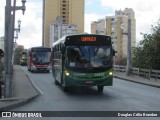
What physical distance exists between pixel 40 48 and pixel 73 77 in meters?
26.9

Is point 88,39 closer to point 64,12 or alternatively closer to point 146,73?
point 146,73

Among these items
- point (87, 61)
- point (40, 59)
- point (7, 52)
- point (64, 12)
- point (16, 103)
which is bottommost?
point (16, 103)

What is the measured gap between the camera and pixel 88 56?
21500 millimetres

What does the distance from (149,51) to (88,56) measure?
21.3 meters

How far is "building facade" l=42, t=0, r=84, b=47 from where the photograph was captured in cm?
8612

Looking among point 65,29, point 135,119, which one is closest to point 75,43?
point 135,119

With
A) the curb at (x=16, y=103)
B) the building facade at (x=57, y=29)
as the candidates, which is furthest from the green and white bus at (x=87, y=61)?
the building facade at (x=57, y=29)

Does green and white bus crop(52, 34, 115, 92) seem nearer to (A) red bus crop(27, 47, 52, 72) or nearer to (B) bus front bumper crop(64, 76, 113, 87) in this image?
(B) bus front bumper crop(64, 76, 113, 87)

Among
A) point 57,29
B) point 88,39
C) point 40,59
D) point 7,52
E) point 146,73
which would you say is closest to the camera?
point 7,52

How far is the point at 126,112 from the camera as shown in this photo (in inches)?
570

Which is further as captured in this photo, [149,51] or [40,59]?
[40,59]

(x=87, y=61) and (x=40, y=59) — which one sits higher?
(x=87, y=61)

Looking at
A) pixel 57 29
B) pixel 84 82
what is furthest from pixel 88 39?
pixel 57 29

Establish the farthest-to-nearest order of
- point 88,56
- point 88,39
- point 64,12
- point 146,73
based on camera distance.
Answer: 1. point 64,12
2. point 146,73
3. point 88,39
4. point 88,56
